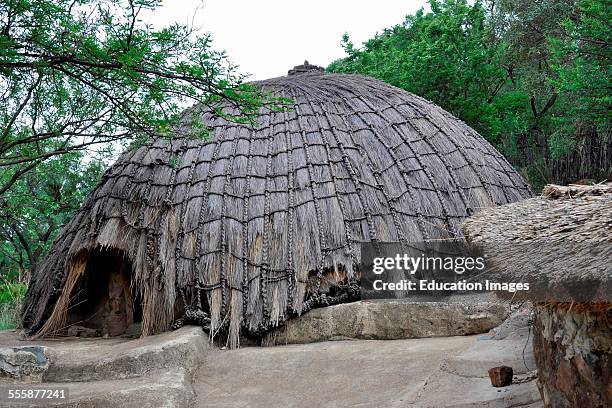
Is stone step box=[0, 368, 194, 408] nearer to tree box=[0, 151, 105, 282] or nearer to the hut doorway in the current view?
the hut doorway

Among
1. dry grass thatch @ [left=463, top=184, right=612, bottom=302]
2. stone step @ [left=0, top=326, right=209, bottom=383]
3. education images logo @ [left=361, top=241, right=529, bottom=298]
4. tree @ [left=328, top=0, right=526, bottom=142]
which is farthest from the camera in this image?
tree @ [left=328, top=0, right=526, bottom=142]

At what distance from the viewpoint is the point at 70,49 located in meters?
5.25

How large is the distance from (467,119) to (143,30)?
943 cm

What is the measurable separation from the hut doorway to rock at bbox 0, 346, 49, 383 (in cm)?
173

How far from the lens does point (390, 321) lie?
20.3 feet

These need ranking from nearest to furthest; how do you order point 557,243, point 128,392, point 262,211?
point 557,243 → point 128,392 → point 262,211

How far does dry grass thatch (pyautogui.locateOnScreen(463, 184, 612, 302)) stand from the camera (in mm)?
2645

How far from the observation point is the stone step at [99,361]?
5461 millimetres

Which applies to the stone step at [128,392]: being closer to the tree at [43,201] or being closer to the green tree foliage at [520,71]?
the tree at [43,201]

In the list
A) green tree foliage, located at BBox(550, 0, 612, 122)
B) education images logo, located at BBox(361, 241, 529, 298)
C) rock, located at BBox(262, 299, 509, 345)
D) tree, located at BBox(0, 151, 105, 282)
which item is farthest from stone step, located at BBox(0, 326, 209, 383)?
green tree foliage, located at BBox(550, 0, 612, 122)

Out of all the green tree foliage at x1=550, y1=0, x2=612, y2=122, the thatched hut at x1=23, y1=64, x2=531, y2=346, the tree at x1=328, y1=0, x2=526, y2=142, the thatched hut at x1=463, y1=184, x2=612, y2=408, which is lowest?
the thatched hut at x1=463, y1=184, x2=612, y2=408

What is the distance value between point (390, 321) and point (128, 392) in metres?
2.59

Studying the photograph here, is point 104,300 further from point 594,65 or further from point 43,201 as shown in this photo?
point 594,65

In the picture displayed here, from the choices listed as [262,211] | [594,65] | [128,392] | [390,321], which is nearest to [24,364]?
[128,392]
